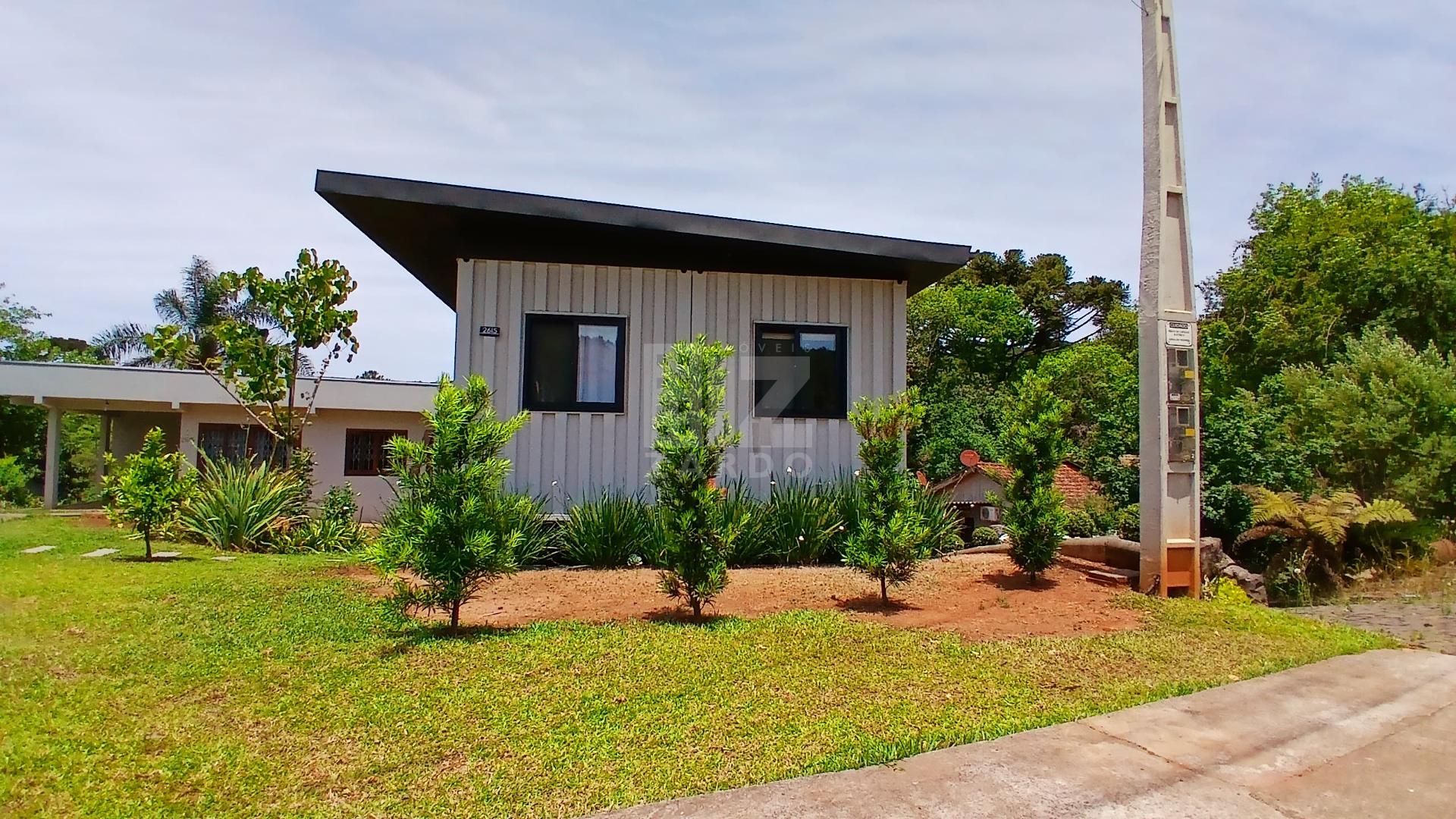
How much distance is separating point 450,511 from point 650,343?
174 inches

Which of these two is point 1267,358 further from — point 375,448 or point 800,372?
point 375,448

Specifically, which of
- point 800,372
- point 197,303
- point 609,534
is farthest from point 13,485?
point 800,372

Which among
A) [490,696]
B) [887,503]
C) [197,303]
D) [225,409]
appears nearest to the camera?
[490,696]

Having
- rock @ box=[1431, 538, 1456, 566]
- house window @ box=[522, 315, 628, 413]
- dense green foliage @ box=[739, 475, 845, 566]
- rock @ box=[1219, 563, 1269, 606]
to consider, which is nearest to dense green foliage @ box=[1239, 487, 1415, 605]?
rock @ box=[1431, 538, 1456, 566]

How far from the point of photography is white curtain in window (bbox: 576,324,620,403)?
28.9 feet

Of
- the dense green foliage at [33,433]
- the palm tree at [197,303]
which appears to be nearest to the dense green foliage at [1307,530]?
the dense green foliage at [33,433]

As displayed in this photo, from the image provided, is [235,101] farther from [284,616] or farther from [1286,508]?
[1286,508]

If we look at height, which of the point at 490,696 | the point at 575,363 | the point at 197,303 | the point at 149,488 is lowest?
the point at 490,696

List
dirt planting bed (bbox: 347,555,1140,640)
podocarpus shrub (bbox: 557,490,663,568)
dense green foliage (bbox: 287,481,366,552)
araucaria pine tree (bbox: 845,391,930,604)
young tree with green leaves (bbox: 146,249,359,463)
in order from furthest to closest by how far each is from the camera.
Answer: young tree with green leaves (bbox: 146,249,359,463)
dense green foliage (bbox: 287,481,366,552)
podocarpus shrub (bbox: 557,490,663,568)
araucaria pine tree (bbox: 845,391,930,604)
dirt planting bed (bbox: 347,555,1140,640)

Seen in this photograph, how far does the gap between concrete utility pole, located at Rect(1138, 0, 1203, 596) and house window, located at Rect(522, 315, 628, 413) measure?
5.19 metres

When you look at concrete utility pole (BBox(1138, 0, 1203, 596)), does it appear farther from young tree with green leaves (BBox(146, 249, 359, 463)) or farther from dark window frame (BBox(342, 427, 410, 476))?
dark window frame (BBox(342, 427, 410, 476))

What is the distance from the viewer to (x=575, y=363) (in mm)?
8805

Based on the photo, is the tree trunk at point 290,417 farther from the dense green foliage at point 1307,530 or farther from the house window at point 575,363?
the dense green foliage at point 1307,530

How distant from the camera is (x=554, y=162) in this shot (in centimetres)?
1103
